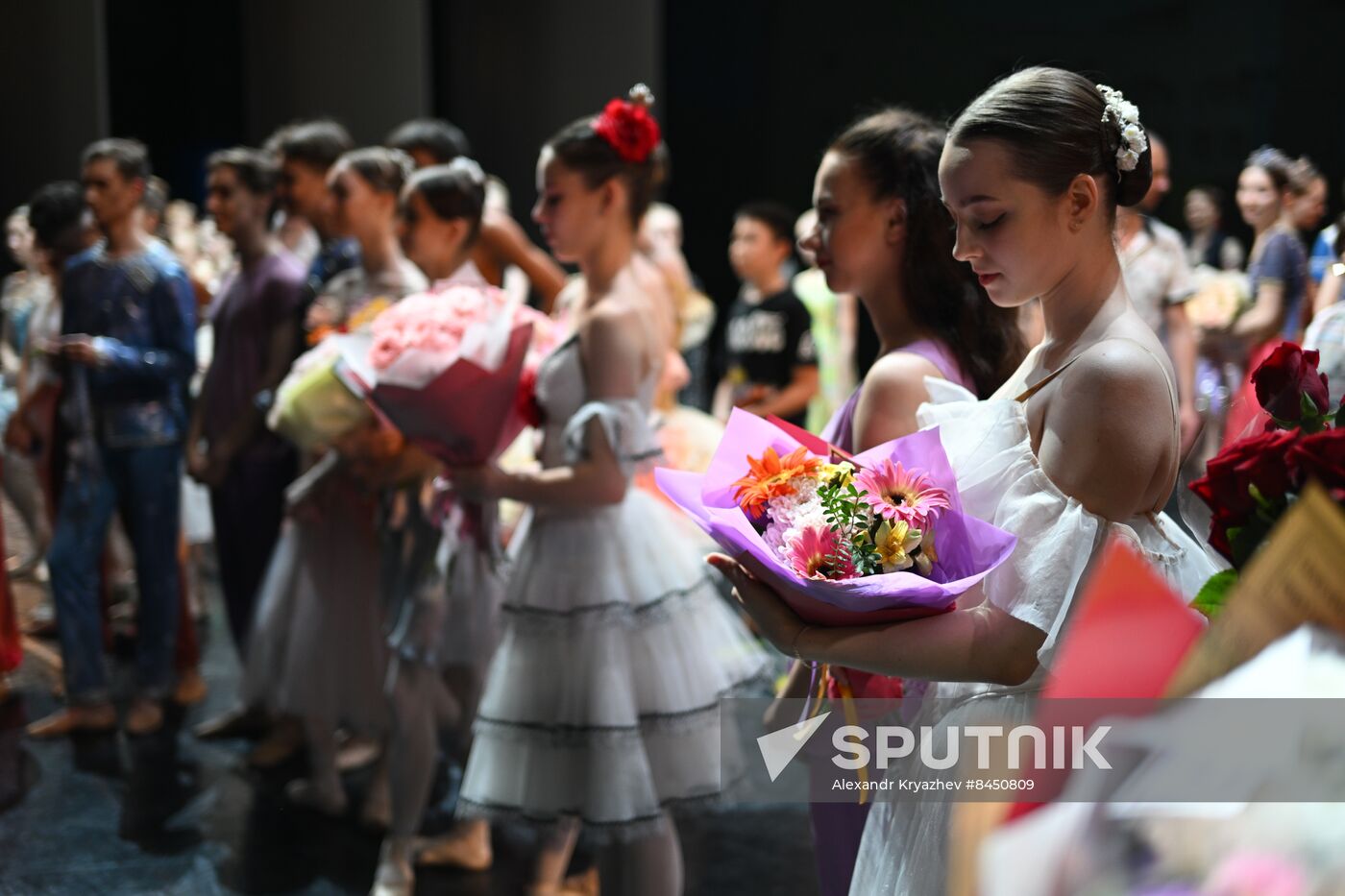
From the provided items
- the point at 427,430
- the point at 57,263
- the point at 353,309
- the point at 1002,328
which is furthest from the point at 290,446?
the point at 1002,328

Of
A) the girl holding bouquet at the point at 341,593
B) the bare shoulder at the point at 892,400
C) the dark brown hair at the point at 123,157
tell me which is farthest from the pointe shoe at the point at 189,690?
the bare shoulder at the point at 892,400

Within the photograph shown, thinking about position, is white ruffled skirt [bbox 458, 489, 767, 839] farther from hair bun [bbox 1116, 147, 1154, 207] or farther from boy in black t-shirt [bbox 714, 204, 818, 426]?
boy in black t-shirt [bbox 714, 204, 818, 426]

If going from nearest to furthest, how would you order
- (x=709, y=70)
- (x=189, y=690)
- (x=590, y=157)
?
(x=590, y=157) → (x=189, y=690) → (x=709, y=70)

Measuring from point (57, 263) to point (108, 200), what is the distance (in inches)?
18.6

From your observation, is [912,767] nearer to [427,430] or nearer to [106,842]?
[427,430]

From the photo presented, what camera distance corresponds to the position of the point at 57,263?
4621 mm

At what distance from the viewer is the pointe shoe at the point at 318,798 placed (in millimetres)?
3754

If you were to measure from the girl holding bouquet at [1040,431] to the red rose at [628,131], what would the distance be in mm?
1328

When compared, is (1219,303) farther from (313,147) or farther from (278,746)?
(278,746)

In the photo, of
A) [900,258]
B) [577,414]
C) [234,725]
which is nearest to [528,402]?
[577,414]

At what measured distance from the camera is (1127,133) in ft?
4.89

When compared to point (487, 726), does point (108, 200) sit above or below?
above

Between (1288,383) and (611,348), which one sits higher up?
(1288,383)

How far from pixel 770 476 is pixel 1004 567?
0.93 ft
